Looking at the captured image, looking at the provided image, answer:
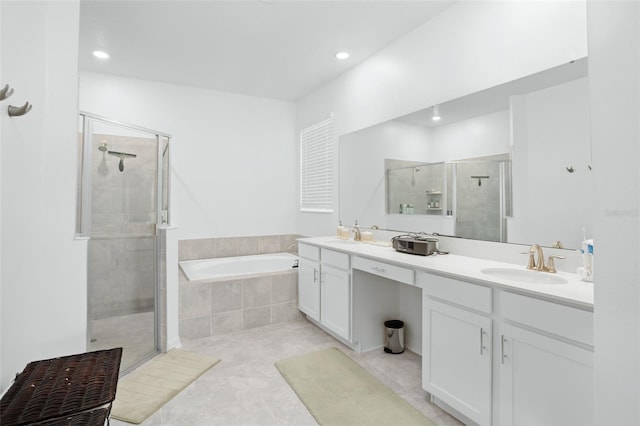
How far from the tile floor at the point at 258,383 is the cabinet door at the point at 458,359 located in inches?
7.3

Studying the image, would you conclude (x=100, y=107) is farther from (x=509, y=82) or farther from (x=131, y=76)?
(x=509, y=82)

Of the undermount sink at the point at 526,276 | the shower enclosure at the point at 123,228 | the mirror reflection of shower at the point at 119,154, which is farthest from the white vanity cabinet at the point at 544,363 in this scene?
the mirror reflection of shower at the point at 119,154

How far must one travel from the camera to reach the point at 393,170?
2893 mm

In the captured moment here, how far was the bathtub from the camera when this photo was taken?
Result: 363 centimetres

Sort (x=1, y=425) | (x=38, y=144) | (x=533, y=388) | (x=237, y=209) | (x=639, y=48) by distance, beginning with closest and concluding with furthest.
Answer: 1. (x=639, y=48)
2. (x=1, y=425)
3. (x=533, y=388)
4. (x=38, y=144)
5. (x=237, y=209)

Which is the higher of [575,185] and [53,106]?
[53,106]

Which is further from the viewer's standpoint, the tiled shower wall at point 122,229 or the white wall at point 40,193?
the tiled shower wall at point 122,229

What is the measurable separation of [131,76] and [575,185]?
4.18 m

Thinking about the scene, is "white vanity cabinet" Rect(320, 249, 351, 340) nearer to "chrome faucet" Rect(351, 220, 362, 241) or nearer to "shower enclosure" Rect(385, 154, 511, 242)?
"chrome faucet" Rect(351, 220, 362, 241)

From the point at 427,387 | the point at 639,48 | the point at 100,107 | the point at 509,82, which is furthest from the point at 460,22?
the point at 100,107

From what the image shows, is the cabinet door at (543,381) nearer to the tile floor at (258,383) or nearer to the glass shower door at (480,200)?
the tile floor at (258,383)

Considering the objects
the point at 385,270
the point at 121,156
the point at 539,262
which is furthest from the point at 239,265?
the point at 539,262

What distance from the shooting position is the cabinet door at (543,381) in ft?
4.08

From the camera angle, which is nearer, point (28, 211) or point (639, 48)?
point (639, 48)
